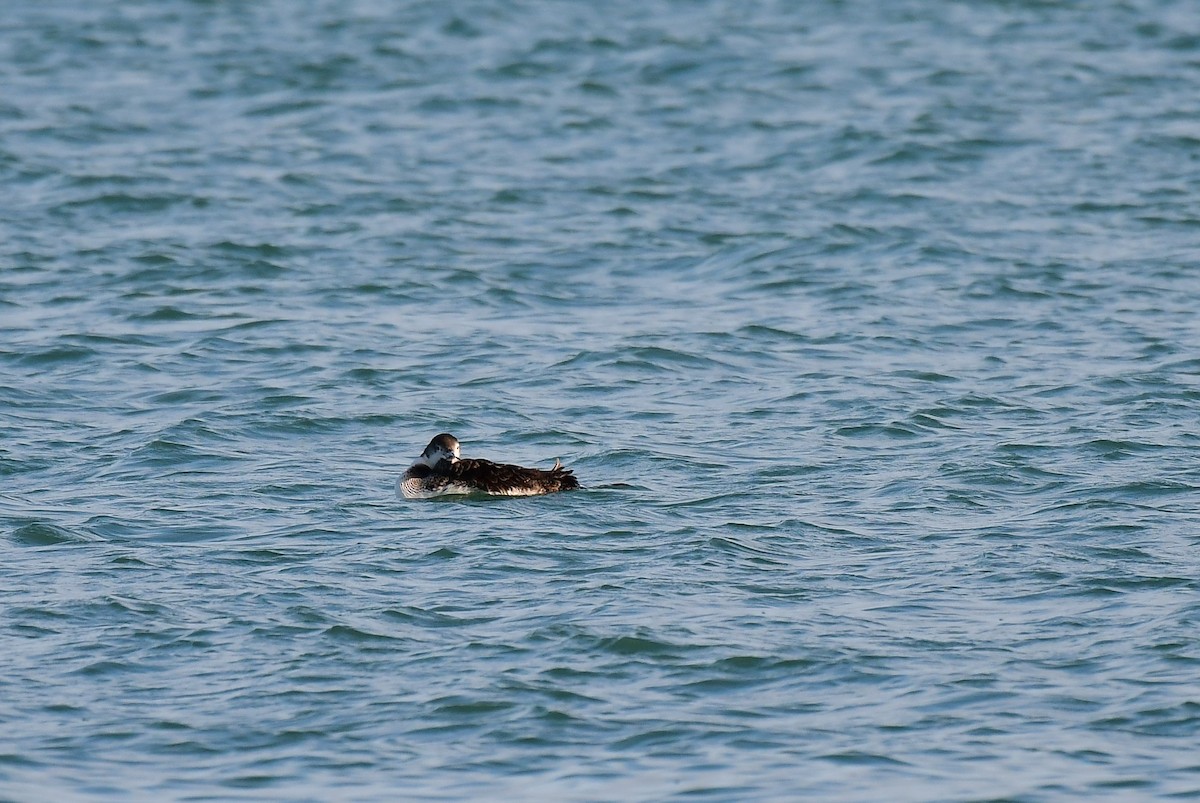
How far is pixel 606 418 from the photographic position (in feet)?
44.6

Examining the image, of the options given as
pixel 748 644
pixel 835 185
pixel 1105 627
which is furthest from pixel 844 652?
pixel 835 185

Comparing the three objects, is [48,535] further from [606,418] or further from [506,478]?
[606,418]

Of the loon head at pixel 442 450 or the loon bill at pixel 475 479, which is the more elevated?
the loon head at pixel 442 450

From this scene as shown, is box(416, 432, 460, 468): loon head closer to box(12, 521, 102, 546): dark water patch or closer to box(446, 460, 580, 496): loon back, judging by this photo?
box(446, 460, 580, 496): loon back

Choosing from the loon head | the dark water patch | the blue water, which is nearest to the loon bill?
the loon head

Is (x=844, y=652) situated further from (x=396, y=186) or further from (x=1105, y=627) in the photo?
(x=396, y=186)

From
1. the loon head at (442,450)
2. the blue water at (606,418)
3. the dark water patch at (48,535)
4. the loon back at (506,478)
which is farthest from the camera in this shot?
the loon head at (442,450)

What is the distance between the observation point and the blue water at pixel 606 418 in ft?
26.5

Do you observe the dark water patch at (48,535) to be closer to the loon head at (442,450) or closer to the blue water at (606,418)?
the blue water at (606,418)

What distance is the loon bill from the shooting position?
11391mm

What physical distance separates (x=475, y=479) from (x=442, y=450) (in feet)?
1.00

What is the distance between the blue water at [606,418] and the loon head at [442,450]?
1.13 feet

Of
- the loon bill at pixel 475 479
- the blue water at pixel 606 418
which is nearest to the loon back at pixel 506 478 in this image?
the loon bill at pixel 475 479

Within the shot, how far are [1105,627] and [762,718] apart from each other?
Result: 194 centimetres
